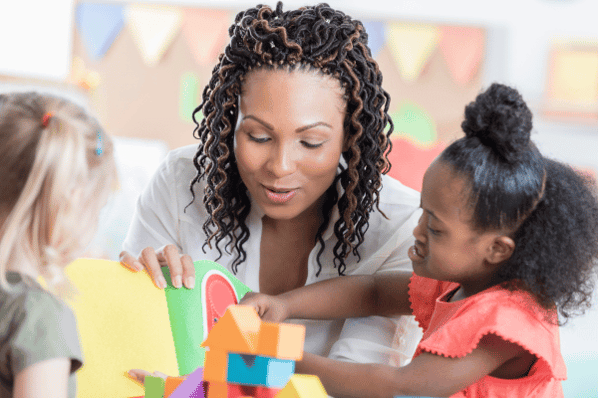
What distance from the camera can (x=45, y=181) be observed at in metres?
0.66

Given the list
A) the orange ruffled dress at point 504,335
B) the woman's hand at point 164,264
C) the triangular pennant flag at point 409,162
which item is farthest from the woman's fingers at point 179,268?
the triangular pennant flag at point 409,162

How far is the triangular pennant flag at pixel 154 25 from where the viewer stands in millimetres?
3475

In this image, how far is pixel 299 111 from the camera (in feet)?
3.34

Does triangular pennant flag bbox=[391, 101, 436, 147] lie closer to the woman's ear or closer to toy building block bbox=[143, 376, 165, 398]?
the woman's ear

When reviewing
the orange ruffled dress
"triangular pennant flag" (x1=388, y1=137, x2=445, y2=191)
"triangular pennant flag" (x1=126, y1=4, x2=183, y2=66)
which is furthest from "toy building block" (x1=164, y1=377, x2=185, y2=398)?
"triangular pennant flag" (x1=126, y1=4, x2=183, y2=66)

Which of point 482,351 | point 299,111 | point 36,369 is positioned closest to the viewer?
point 36,369

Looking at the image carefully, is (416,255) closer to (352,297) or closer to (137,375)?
(352,297)

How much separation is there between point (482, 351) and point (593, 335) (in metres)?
2.47

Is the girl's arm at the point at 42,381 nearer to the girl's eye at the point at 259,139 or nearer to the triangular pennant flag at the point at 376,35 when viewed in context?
the girl's eye at the point at 259,139

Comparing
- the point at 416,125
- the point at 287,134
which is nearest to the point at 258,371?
the point at 287,134

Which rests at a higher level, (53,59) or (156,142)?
(53,59)

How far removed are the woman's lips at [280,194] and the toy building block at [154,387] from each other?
40 centimetres

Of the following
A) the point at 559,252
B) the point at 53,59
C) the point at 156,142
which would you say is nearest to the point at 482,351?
the point at 559,252

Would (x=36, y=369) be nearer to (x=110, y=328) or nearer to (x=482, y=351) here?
(x=110, y=328)
